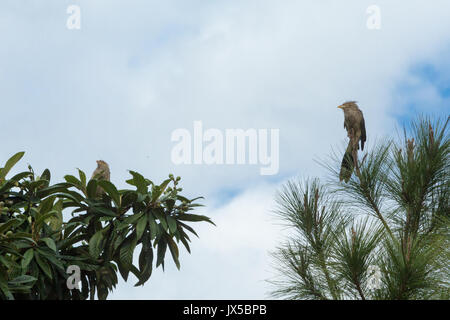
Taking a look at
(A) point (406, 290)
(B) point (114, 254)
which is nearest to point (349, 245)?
(A) point (406, 290)

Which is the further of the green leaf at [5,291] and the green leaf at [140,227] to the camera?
the green leaf at [140,227]

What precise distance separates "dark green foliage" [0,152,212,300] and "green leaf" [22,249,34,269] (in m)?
0.07

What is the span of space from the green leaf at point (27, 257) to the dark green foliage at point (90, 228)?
0.07 m

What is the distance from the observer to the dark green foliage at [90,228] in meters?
4.79

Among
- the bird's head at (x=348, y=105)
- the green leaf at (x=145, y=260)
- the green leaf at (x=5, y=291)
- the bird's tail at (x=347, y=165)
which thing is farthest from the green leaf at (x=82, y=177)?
the bird's head at (x=348, y=105)

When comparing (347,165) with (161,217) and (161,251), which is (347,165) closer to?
(161,217)

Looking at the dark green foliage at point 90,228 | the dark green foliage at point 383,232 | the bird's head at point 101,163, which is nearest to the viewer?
the dark green foliage at point 383,232

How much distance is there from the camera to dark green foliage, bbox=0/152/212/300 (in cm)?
479

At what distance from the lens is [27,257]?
454 cm

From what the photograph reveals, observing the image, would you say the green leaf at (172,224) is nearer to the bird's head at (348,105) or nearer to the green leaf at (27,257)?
the green leaf at (27,257)

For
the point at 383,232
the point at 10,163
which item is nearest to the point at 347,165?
the point at 383,232

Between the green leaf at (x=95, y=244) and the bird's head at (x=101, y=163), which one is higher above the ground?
the bird's head at (x=101, y=163)

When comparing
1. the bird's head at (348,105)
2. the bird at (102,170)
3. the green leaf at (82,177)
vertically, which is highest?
the bird's head at (348,105)
